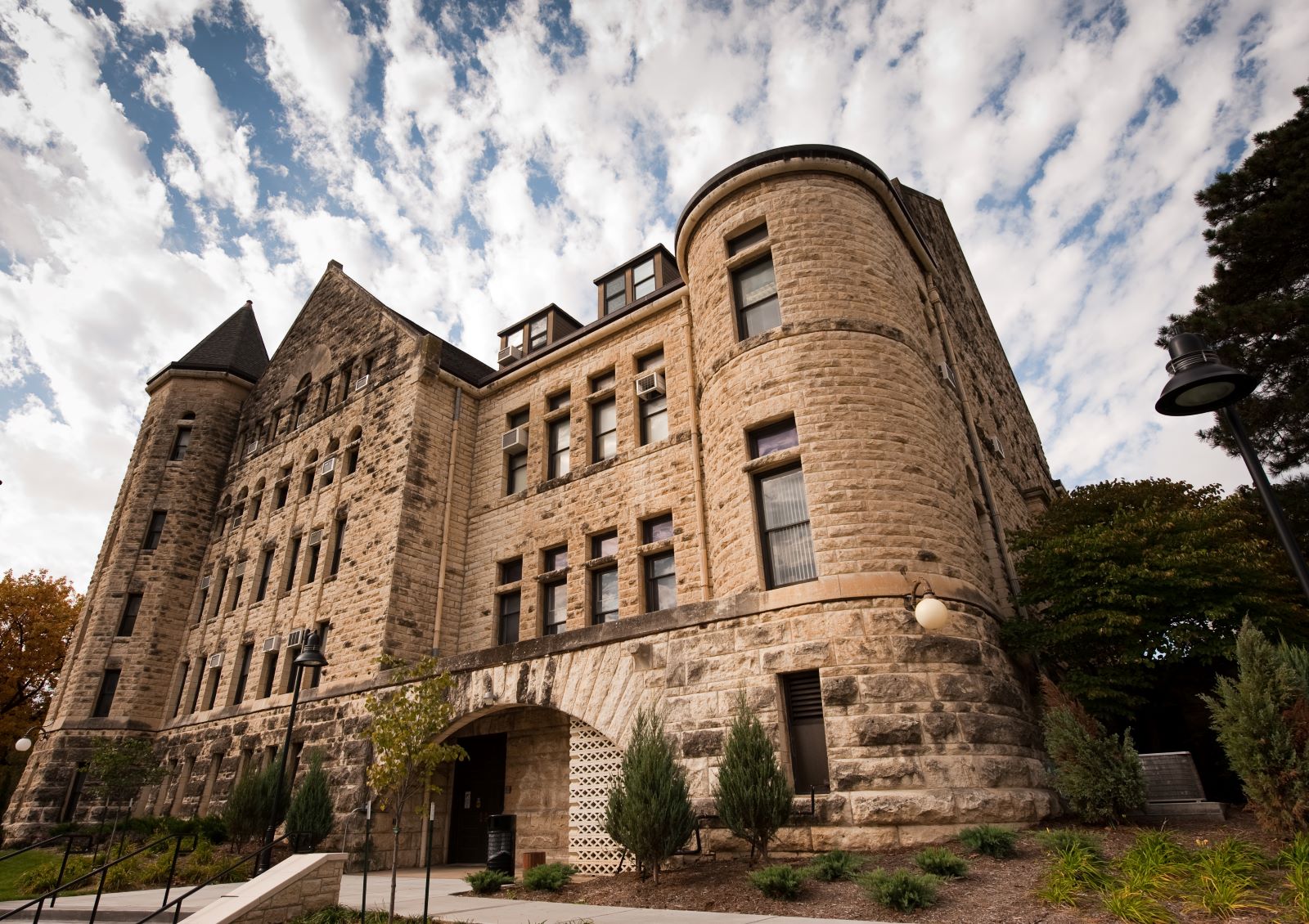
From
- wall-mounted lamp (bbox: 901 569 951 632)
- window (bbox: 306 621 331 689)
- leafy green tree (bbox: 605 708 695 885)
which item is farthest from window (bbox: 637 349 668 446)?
window (bbox: 306 621 331 689)

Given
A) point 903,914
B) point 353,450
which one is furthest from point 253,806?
point 903,914

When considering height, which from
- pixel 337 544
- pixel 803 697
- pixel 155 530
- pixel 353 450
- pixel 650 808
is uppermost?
pixel 353 450

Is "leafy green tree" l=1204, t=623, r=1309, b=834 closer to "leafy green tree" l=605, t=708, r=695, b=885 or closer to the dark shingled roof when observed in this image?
"leafy green tree" l=605, t=708, r=695, b=885

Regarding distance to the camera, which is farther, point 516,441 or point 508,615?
point 516,441

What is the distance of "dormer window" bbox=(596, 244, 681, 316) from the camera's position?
17.9 m

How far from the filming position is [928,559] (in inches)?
399

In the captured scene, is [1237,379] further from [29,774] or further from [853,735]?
[29,774]

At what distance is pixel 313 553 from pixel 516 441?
22.5 ft

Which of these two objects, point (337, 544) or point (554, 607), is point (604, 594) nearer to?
point (554, 607)

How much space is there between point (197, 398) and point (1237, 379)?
30.6 metres

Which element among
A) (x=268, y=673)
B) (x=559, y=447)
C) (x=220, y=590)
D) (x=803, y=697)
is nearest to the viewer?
(x=803, y=697)

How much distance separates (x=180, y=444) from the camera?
26.4 meters

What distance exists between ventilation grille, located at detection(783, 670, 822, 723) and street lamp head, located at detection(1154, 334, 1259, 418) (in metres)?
5.40

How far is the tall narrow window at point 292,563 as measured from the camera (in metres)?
19.9
